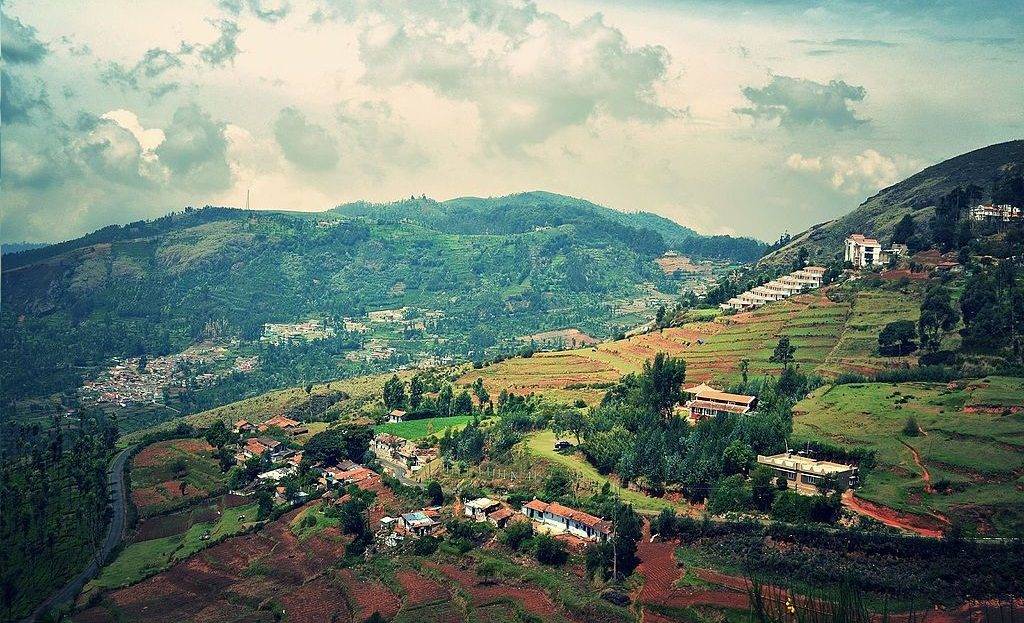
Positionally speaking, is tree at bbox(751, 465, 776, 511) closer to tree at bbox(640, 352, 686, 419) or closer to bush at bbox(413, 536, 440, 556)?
tree at bbox(640, 352, 686, 419)

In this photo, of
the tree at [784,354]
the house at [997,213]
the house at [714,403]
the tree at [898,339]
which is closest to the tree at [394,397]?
the house at [714,403]

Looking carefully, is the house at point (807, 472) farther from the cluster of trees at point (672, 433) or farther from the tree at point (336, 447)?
the tree at point (336, 447)

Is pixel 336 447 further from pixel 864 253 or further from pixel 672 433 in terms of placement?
pixel 864 253

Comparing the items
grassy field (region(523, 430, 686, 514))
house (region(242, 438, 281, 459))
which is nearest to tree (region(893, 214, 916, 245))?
grassy field (region(523, 430, 686, 514))

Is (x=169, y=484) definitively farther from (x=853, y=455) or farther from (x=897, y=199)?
(x=897, y=199)

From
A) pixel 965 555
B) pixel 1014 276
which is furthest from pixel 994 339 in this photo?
pixel 965 555
